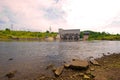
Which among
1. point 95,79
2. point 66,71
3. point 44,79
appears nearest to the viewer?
point 95,79

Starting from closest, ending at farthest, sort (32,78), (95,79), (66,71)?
(95,79) → (32,78) → (66,71)

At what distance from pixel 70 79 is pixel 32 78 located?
4116 mm

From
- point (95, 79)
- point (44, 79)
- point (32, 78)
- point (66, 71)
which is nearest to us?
point (95, 79)

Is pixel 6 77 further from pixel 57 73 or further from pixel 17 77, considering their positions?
pixel 57 73

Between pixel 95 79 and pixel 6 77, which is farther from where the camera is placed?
pixel 6 77

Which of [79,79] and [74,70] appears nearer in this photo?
[79,79]

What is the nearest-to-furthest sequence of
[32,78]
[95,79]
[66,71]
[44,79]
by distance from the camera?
[95,79], [44,79], [32,78], [66,71]

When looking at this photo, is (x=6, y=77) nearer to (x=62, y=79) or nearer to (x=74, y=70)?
(x=62, y=79)

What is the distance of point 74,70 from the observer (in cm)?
1686

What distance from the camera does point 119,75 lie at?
14.1 meters

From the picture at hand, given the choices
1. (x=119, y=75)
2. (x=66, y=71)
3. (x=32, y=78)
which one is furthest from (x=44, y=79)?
(x=119, y=75)

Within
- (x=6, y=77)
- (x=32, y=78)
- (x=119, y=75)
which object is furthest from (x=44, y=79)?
(x=119, y=75)

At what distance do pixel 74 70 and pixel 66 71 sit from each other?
0.99 m

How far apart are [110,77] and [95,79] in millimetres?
1659
